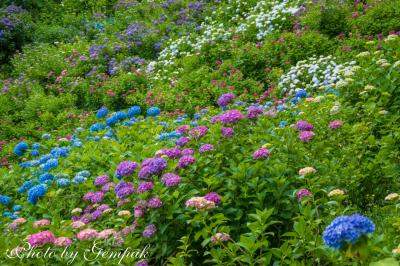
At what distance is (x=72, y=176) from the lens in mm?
4461

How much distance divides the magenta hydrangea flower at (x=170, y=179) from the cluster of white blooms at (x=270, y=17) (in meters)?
6.13

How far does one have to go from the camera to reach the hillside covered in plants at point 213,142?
8.64ft

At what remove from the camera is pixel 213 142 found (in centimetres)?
368

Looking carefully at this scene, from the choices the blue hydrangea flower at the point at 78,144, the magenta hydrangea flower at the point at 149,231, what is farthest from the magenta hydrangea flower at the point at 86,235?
the blue hydrangea flower at the point at 78,144

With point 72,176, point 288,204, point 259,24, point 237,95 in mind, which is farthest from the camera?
point 259,24

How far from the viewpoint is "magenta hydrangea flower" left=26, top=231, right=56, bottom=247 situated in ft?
7.97

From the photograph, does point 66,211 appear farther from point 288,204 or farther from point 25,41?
point 25,41

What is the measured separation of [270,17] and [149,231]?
6956mm

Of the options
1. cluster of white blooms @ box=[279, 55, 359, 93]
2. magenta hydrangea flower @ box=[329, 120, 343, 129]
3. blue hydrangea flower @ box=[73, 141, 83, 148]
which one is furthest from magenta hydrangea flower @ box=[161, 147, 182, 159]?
cluster of white blooms @ box=[279, 55, 359, 93]

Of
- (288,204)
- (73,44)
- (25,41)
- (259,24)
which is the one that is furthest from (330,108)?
(25,41)

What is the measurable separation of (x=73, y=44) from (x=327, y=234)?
11.2 meters

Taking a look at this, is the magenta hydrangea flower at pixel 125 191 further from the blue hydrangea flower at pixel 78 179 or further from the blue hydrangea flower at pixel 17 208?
the blue hydrangea flower at pixel 17 208

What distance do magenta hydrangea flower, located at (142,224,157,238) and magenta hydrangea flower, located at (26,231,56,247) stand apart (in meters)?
0.60

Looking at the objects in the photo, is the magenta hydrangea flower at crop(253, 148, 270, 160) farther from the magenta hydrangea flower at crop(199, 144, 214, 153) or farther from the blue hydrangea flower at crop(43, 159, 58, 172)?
the blue hydrangea flower at crop(43, 159, 58, 172)
